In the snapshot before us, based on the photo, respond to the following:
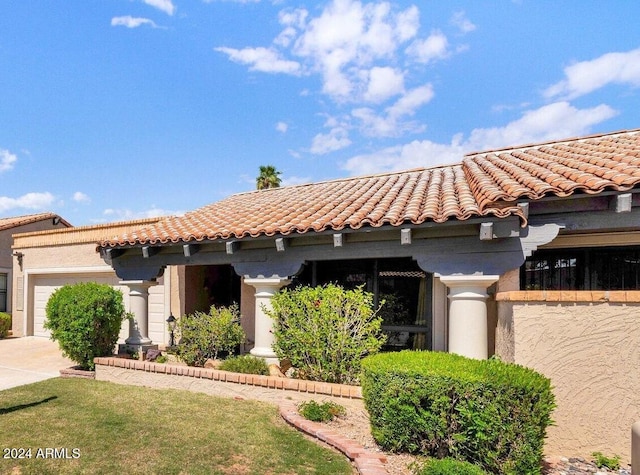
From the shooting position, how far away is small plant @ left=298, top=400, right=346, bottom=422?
19.4 feet

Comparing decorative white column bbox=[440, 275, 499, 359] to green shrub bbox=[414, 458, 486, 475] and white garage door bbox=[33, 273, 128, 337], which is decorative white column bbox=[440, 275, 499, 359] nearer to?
green shrub bbox=[414, 458, 486, 475]

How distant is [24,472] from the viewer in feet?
14.3

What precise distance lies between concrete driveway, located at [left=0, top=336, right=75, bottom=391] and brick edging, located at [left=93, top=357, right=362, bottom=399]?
1.66 metres

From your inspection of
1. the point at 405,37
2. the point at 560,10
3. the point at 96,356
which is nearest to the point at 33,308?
the point at 96,356

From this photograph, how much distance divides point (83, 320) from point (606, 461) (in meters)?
9.88

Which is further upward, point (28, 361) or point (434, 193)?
point (434, 193)

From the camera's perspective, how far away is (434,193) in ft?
28.3

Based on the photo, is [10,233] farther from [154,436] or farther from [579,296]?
[579,296]

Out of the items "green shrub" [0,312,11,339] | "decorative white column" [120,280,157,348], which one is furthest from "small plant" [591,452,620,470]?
"green shrub" [0,312,11,339]

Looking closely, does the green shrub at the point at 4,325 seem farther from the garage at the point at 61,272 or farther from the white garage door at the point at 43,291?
the white garage door at the point at 43,291

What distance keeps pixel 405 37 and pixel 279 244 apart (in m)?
8.65


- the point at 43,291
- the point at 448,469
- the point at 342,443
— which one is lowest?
the point at 342,443

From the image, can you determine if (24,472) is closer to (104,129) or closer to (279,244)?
(279,244)


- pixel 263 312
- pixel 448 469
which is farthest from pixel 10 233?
pixel 448 469
